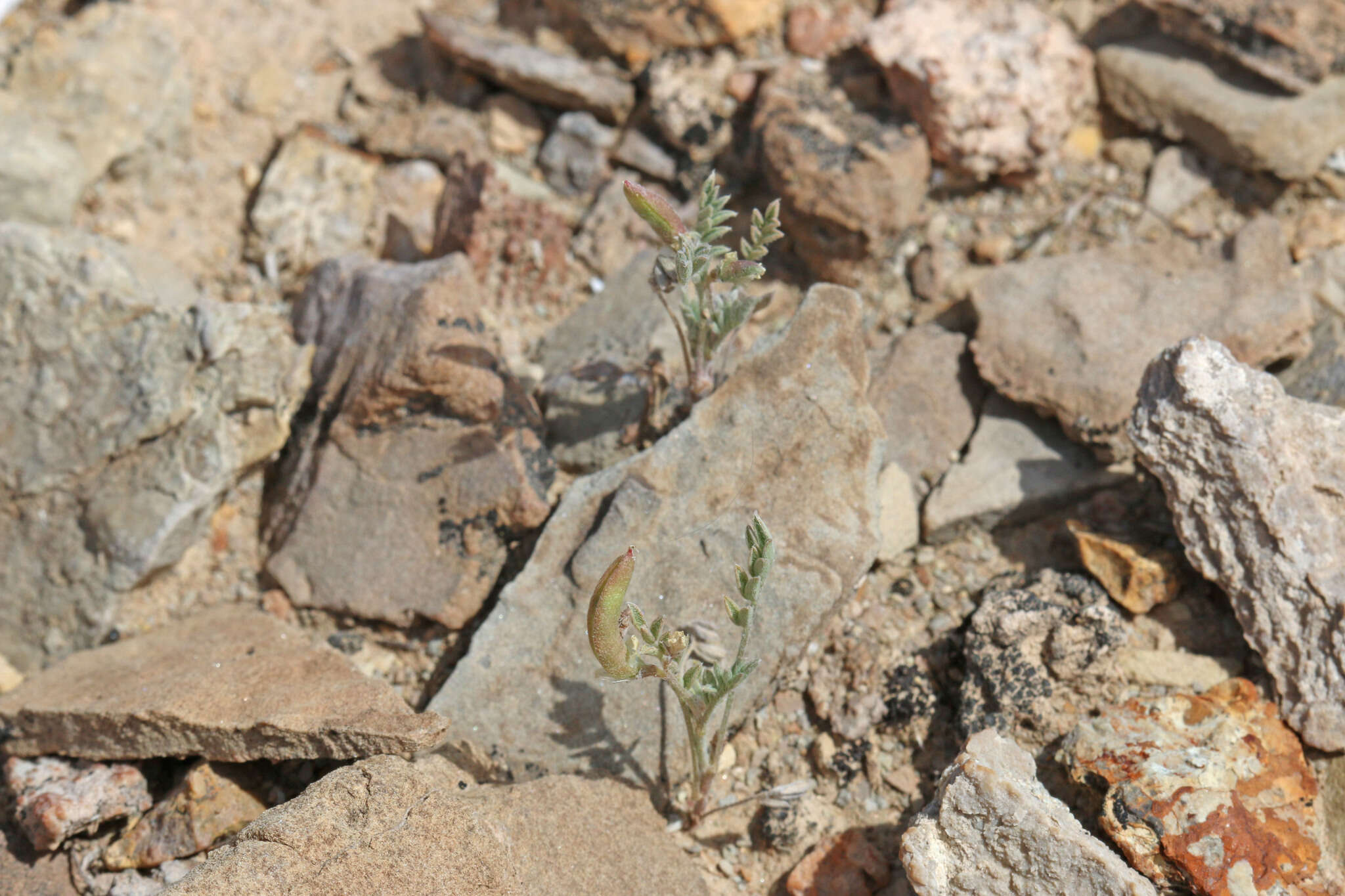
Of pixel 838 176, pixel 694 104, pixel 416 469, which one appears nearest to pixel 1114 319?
pixel 838 176

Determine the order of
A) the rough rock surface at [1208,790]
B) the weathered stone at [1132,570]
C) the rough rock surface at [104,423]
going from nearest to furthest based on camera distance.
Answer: the rough rock surface at [1208,790], the weathered stone at [1132,570], the rough rock surface at [104,423]

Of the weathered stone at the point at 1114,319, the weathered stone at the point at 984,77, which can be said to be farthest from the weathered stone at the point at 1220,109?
the weathered stone at the point at 1114,319

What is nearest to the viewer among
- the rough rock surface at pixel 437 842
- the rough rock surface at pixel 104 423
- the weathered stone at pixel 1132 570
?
the rough rock surface at pixel 437 842

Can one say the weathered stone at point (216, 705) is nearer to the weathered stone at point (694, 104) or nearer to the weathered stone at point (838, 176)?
the weathered stone at point (838, 176)

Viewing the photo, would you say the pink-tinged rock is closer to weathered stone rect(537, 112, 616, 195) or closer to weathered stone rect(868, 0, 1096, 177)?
weathered stone rect(537, 112, 616, 195)

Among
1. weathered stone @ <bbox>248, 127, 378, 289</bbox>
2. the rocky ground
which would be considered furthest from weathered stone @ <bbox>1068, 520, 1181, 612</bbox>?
weathered stone @ <bbox>248, 127, 378, 289</bbox>

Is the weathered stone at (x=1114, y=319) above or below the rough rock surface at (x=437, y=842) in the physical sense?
above
